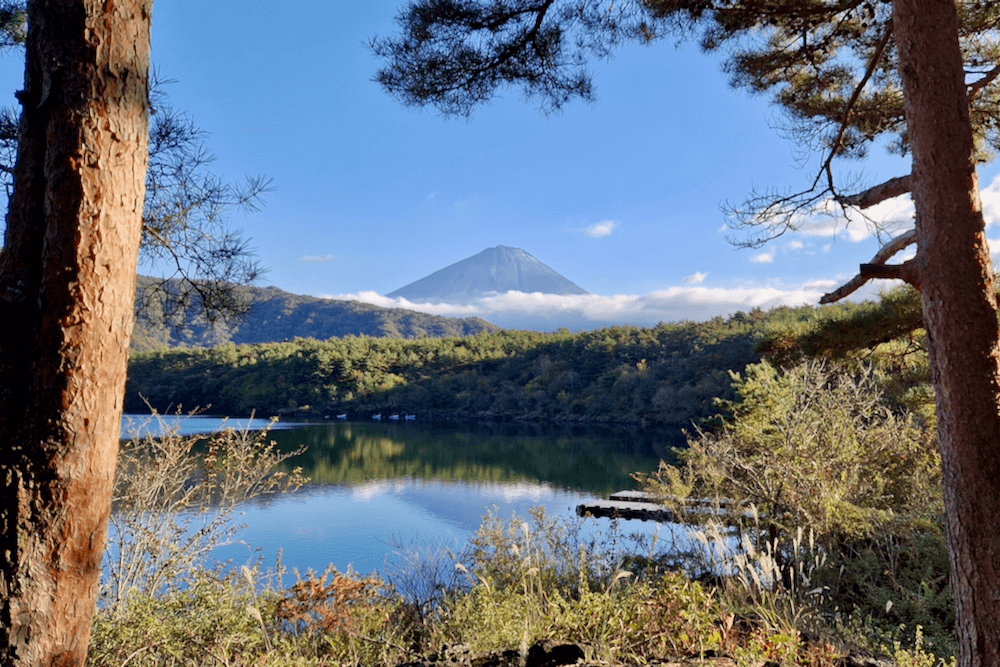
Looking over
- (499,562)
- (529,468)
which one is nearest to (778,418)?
(499,562)

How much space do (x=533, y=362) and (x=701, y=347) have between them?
1070 cm

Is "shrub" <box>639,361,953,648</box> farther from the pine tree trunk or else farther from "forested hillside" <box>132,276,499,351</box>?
"forested hillside" <box>132,276,499,351</box>

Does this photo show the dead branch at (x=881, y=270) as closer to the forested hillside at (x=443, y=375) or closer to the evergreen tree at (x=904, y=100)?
the evergreen tree at (x=904, y=100)

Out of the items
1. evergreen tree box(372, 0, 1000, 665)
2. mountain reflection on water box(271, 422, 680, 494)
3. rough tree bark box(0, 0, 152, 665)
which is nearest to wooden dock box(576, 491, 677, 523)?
mountain reflection on water box(271, 422, 680, 494)

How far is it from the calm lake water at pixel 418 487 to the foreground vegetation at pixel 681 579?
0.55m

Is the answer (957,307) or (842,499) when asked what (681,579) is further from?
(842,499)

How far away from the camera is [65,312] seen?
146 cm

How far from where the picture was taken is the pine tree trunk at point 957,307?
2010 mm

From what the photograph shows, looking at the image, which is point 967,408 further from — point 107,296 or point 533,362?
point 533,362

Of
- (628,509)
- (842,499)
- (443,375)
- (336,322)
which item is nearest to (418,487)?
(628,509)

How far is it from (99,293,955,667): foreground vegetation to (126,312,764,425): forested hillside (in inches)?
900

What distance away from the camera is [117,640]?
213cm

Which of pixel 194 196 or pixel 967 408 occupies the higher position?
pixel 194 196

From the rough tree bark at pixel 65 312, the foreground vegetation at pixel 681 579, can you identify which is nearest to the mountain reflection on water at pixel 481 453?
the foreground vegetation at pixel 681 579
